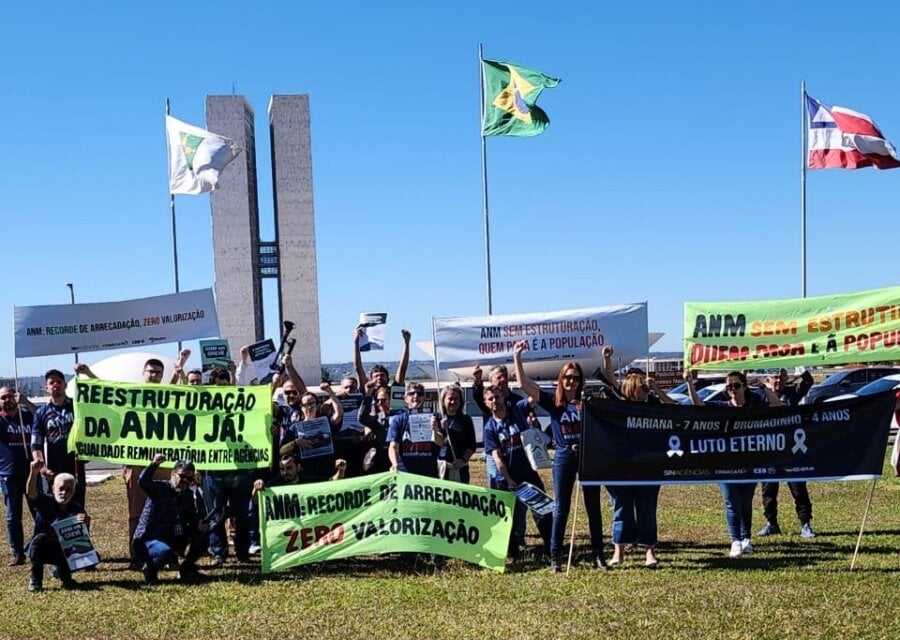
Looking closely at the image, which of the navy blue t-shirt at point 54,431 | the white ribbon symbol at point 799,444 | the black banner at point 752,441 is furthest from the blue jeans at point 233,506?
the white ribbon symbol at point 799,444

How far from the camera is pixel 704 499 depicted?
12.9m

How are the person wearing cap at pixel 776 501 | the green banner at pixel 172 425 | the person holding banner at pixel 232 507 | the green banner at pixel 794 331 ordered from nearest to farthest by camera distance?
the green banner at pixel 172 425
the person holding banner at pixel 232 507
the person wearing cap at pixel 776 501
the green banner at pixel 794 331

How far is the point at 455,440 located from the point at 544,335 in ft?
11.7

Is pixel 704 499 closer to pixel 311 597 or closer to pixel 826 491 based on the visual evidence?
pixel 826 491

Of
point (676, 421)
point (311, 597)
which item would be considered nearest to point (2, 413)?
point (311, 597)

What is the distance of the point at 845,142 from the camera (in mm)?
21688

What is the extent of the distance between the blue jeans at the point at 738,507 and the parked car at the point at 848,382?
62.8 feet

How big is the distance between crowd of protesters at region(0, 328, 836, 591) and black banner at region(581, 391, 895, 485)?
37 cm

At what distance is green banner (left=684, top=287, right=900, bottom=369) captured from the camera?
10961mm

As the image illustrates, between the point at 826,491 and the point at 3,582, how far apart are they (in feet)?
33.8

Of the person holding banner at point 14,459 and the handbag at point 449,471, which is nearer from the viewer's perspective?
the handbag at point 449,471

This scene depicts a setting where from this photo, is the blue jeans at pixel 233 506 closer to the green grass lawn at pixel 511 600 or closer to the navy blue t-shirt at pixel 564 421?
the green grass lawn at pixel 511 600

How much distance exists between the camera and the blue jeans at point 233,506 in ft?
29.5

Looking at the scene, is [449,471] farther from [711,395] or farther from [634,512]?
[711,395]
